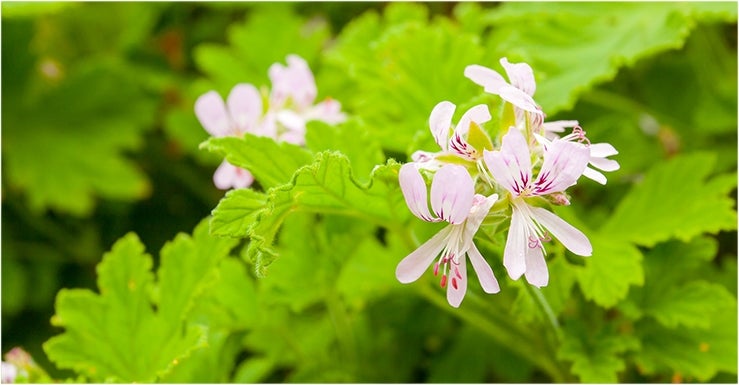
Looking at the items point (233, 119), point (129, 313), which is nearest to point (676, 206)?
point (233, 119)

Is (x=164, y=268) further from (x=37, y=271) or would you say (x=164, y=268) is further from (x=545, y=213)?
(x=37, y=271)

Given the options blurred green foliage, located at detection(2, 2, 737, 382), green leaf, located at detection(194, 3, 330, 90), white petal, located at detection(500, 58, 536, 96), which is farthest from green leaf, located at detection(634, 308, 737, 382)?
green leaf, located at detection(194, 3, 330, 90)

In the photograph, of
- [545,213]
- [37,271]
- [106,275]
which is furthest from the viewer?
[37,271]

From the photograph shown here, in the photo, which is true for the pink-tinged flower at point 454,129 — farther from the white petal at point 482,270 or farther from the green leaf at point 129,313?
the green leaf at point 129,313

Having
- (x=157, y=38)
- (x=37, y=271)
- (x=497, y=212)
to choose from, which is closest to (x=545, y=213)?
(x=497, y=212)

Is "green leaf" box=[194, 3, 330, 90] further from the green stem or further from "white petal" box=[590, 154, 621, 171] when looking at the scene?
"white petal" box=[590, 154, 621, 171]

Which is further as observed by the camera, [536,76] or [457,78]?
[457,78]
